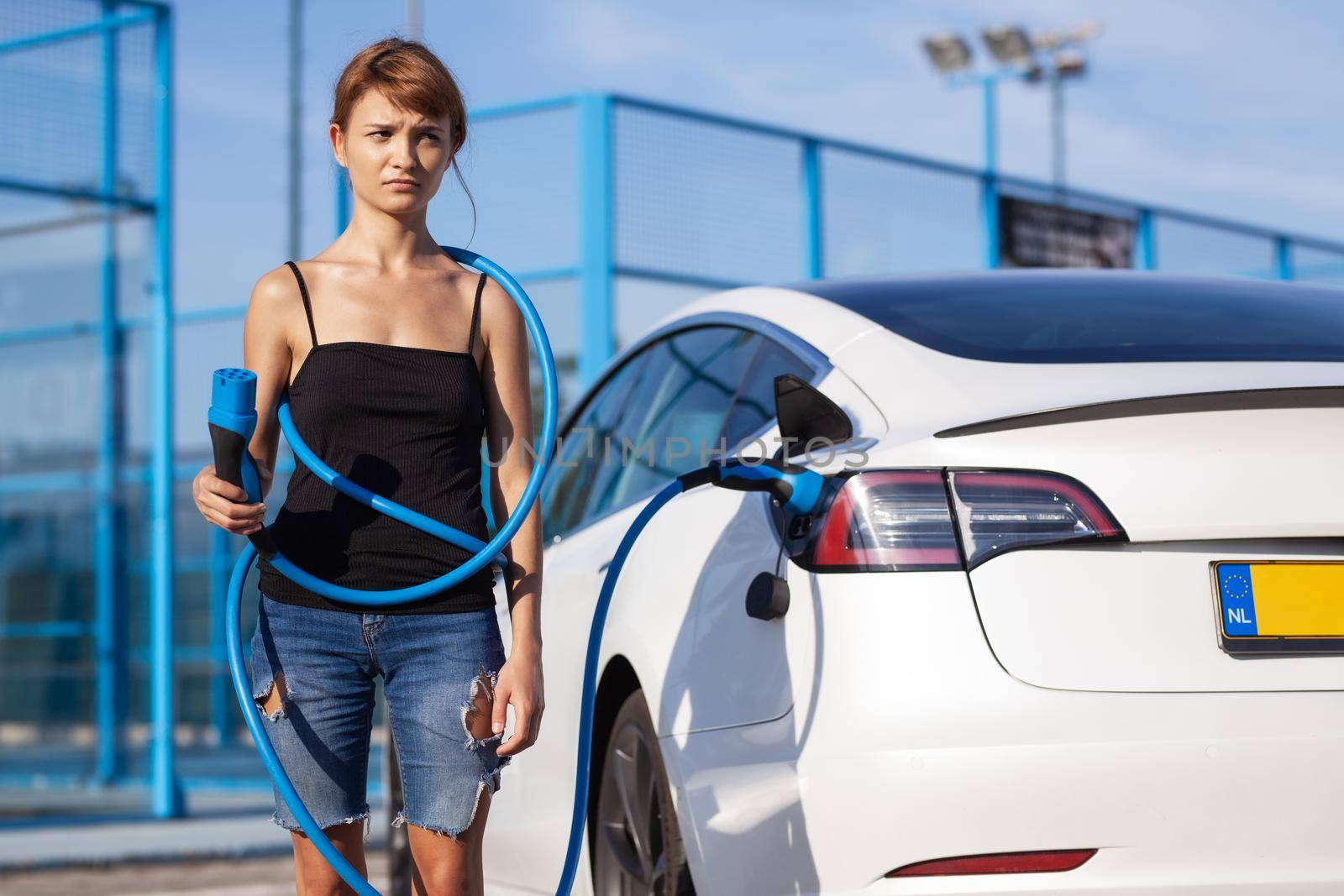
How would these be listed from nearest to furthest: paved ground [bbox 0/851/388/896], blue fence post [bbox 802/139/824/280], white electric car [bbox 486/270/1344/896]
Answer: white electric car [bbox 486/270/1344/896]
paved ground [bbox 0/851/388/896]
blue fence post [bbox 802/139/824/280]

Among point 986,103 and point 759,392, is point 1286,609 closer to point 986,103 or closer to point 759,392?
point 759,392

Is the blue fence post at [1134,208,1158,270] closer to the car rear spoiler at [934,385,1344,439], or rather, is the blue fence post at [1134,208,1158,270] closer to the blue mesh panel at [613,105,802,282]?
the blue mesh panel at [613,105,802,282]

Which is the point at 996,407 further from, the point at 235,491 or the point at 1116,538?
the point at 235,491

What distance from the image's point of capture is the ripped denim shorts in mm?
2615

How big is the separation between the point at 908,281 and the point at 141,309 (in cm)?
760

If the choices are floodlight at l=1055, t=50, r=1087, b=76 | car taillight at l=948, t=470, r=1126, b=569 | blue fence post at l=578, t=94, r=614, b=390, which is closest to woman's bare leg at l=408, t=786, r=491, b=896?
car taillight at l=948, t=470, r=1126, b=569

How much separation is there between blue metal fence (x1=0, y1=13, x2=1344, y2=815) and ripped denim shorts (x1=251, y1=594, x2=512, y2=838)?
6.22 meters

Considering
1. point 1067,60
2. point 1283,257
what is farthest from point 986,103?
point 1067,60

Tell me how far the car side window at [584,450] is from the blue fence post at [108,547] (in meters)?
5.79

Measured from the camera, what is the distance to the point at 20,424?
11.2 m

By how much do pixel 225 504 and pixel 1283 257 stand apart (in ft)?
45.1

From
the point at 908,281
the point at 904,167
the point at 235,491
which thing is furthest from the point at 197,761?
the point at 235,491

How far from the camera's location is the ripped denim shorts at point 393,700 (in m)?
2.62

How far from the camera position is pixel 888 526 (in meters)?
2.73
